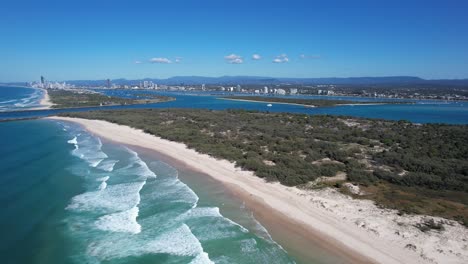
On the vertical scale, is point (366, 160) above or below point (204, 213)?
above

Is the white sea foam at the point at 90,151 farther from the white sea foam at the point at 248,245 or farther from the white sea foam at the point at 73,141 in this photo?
the white sea foam at the point at 248,245

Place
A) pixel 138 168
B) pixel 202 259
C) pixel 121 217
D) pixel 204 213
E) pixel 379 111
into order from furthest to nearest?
1. pixel 379 111
2. pixel 138 168
3. pixel 204 213
4. pixel 121 217
5. pixel 202 259

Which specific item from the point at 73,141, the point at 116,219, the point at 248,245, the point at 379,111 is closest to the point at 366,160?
the point at 248,245

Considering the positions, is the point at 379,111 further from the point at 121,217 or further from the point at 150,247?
the point at 150,247

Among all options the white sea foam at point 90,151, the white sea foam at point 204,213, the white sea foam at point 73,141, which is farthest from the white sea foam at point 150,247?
the white sea foam at point 73,141

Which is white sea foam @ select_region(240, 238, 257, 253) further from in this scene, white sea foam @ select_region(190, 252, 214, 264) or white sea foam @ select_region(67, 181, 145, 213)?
white sea foam @ select_region(67, 181, 145, 213)

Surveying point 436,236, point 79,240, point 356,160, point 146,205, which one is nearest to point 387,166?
point 356,160

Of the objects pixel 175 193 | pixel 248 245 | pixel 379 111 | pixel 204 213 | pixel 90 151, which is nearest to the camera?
pixel 248 245
